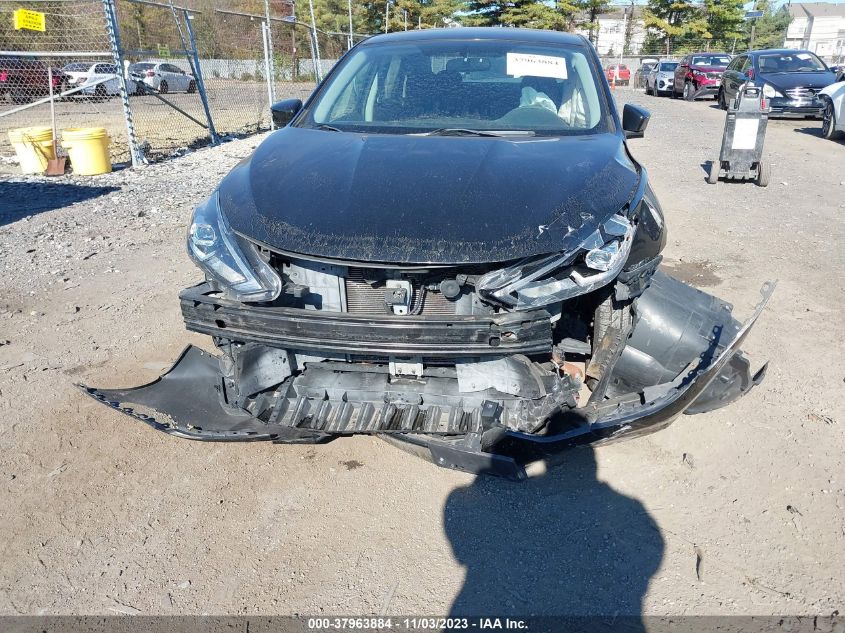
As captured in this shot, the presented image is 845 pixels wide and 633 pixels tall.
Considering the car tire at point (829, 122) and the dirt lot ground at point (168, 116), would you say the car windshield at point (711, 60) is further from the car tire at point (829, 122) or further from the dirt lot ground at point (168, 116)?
the dirt lot ground at point (168, 116)

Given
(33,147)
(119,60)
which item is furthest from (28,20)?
(33,147)

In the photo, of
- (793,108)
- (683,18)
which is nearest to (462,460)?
(793,108)

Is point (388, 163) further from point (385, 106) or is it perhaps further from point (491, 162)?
point (385, 106)

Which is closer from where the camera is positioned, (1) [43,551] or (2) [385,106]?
(1) [43,551]

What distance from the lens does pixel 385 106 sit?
372 cm

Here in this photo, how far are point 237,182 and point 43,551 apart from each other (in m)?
1.76

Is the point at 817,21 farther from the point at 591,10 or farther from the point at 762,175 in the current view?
the point at 762,175

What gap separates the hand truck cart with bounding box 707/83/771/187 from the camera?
827 cm

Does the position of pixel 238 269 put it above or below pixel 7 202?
above

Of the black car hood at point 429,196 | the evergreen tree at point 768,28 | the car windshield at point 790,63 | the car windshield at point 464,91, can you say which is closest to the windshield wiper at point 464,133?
→ the car windshield at point 464,91

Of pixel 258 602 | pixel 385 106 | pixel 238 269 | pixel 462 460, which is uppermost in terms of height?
pixel 385 106

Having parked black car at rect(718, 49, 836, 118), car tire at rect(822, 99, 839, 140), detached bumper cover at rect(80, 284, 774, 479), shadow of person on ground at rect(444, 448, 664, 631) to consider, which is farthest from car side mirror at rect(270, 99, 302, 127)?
parked black car at rect(718, 49, 836, 118)

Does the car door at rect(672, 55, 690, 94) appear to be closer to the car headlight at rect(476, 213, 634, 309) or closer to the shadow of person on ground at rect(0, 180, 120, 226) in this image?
the shadow of person on ground at rect(0, 180, 120, 226)

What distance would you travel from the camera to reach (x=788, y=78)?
15.3 meters
